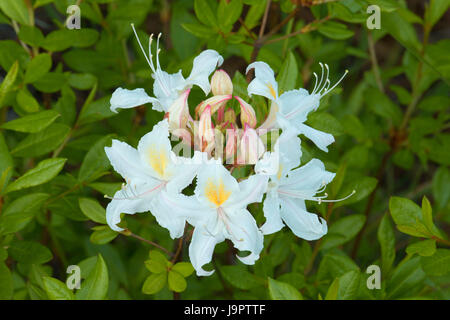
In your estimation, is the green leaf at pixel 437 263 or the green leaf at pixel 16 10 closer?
the green leaf at pixel 437 263

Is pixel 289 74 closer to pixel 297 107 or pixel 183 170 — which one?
pixel 297 107

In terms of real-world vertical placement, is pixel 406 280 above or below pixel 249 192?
below

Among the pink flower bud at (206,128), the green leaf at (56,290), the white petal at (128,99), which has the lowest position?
the green leaf at (56,290)

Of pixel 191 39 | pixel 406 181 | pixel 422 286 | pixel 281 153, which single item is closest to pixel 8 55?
pixel 191 39

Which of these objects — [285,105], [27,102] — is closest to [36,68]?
[27,102]

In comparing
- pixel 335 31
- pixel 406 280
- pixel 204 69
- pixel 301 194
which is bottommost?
pixel 406 280

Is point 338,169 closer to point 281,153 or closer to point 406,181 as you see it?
point 281,153

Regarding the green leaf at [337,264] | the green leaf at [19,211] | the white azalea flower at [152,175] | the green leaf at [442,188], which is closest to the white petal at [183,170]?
the white azalea flower at [152,175]

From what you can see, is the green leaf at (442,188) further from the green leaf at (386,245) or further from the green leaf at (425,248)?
the green leaf at (425,248)
